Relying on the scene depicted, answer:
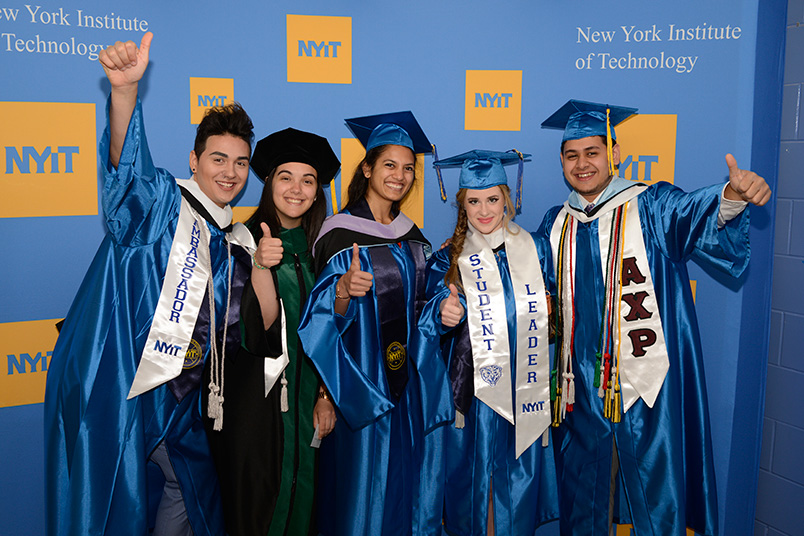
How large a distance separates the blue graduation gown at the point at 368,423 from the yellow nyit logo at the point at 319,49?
2.81 ft

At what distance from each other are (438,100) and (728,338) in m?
1.86

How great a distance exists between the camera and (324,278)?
223 cm

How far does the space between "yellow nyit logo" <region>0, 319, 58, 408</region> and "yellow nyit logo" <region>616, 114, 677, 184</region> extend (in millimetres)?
2836

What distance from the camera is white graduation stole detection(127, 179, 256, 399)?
2.02 metres

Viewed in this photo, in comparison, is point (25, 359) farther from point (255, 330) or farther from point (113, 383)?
point (255, 330)

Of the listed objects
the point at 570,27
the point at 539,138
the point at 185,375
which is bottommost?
the point at 185,375

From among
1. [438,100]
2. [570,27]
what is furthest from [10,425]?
[570,27]

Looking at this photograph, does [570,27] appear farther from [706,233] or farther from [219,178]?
[219,178]

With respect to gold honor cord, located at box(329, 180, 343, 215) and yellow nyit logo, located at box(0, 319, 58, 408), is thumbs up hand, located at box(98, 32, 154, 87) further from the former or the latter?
yellow nyit logo, located at box(0, 319, 58, 408)

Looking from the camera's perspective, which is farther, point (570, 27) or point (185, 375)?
point (570, 27)

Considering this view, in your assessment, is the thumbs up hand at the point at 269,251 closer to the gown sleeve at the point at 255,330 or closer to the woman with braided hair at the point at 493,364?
the gown sleeve at the point at 255,330

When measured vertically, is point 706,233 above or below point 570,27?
below

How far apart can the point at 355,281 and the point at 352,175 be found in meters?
0.88

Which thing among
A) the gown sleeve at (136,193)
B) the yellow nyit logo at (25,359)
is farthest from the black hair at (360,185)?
the yellow nyit logo at (25,359)
